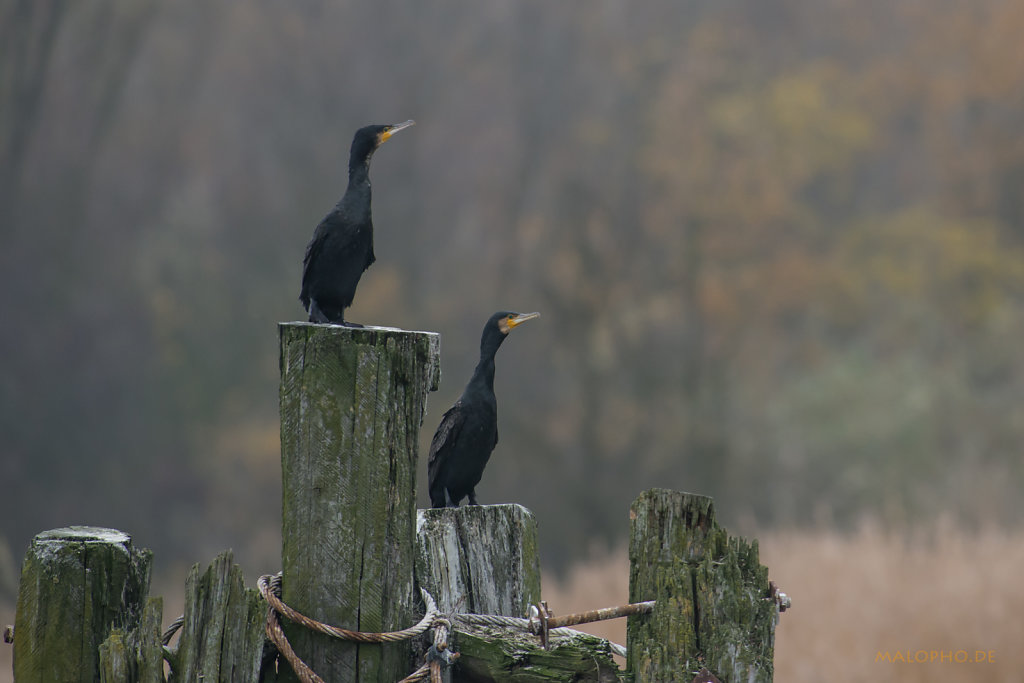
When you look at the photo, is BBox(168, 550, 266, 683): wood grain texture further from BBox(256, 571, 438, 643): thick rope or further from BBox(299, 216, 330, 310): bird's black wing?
BBox(299, 216, 330, 310): bird's black wing

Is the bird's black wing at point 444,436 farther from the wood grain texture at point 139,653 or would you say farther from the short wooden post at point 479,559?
the wood grain texture at point 139,653

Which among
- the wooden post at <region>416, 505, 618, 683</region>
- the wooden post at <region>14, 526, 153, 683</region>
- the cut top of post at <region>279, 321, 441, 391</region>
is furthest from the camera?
the wooden post at <region>14, 526, 153, 683</region>

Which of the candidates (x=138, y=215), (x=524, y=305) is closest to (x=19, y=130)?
(x=138, y=215)

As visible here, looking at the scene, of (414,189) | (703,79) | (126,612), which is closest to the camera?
(126,612)

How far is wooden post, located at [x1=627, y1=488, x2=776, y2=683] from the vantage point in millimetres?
1593

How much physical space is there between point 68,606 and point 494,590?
3.08ft

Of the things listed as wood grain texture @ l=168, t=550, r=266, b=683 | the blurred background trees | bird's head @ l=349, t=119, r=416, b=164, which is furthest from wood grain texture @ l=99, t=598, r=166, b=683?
the blurred background trees

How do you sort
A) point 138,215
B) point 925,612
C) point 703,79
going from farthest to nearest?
point 703,79, point 138,215, point 925,612

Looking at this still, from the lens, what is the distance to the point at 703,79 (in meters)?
14.9

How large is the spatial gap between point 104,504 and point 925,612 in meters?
10.1

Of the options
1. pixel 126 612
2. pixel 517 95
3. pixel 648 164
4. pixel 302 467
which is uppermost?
pixel 517 95

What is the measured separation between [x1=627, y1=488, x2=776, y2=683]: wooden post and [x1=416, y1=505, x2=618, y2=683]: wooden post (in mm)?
153

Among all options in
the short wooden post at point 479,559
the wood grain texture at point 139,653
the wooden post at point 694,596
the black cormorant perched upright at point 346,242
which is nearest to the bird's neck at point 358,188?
the black cormorant perched upright at point 346,242

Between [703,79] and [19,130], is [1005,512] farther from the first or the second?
[19,130]
